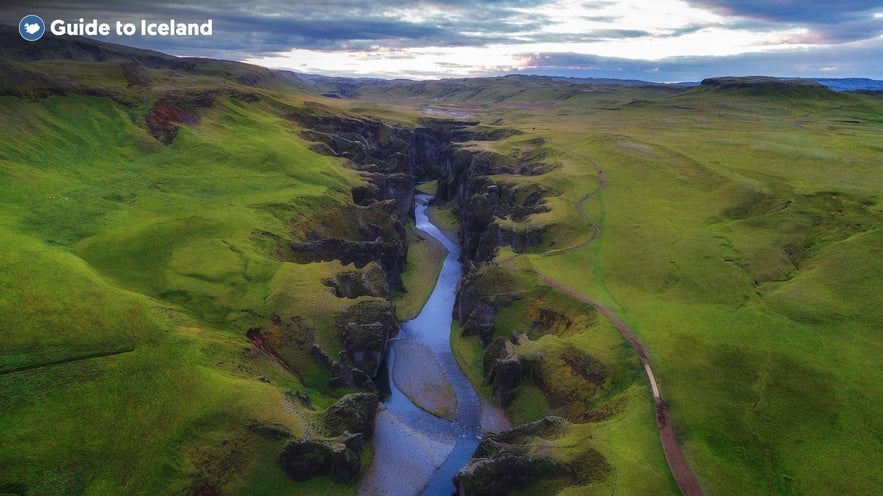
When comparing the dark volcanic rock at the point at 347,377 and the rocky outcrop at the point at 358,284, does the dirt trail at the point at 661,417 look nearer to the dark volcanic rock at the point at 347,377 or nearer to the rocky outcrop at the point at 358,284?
the rocky outcrop at the point at 358,284

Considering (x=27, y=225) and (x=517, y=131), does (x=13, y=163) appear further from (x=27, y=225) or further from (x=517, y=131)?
(x=517, y=131)

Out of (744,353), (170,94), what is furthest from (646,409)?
(170,94)

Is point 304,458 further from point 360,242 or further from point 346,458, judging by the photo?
point 360,242

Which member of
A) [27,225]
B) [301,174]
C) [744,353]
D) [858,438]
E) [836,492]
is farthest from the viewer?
[301,174]

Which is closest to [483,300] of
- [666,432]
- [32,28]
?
[666,432]

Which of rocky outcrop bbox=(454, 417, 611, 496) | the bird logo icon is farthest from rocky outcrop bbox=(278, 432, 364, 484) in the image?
the bird logo icon

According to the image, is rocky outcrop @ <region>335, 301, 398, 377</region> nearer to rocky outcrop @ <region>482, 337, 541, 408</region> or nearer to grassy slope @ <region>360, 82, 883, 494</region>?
rocky outcrop @ <region>482, 337, 541, 408</region>

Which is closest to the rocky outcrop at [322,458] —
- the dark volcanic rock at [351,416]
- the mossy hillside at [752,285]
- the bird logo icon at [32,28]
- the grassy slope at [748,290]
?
the dark volcanic rock at [351,416]
